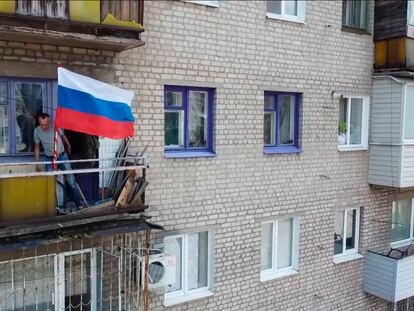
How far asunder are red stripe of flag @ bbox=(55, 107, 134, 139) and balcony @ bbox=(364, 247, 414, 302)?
7069 millimetres

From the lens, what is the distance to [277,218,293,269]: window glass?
918 cm

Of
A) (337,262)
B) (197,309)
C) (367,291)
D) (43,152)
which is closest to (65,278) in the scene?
(43,152)

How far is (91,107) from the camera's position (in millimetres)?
5555

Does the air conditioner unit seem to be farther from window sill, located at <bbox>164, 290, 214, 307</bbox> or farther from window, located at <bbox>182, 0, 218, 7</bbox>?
window, located at <bbox>182, 0, 218, 7</bbox>

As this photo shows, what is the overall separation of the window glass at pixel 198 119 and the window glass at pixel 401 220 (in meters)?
5.91

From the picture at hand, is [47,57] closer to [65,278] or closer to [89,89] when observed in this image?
[89,89]

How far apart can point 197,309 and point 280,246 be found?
223cm

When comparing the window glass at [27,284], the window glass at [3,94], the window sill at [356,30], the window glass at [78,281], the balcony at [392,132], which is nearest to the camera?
the window glass at [3,94]

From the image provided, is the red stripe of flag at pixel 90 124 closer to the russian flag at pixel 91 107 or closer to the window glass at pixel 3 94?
the russian flag at pixel 91 107

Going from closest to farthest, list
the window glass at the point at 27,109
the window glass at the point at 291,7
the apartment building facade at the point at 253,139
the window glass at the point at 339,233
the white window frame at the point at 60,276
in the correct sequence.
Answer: the window glass at the point at 27,109 → the white window frame at the point at 60,276 → the apartment building facade at the point at 253,139 → the window glass at the point at 291,7 → the window glass at the point at 339,233

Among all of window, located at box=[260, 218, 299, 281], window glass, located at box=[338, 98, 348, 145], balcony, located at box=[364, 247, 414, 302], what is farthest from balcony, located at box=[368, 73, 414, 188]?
window, located at box=[260, 218, 299, 281]

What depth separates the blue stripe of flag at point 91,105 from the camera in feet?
17.7

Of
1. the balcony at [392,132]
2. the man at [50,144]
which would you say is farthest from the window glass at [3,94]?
the balcony at [392,132]

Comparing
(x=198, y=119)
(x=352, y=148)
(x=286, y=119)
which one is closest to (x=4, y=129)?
(x=198, y=119)
